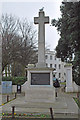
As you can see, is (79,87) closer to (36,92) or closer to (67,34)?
(67,34)

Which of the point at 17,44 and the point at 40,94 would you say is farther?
the point at 17,44

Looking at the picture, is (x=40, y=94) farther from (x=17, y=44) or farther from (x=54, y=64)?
(x=54, y=64)

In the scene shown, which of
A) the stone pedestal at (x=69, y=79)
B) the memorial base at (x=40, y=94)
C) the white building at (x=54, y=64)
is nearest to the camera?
the memorial base at (x=40, y=94)

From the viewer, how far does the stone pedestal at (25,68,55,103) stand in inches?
363

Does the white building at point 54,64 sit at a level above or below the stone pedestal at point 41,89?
above

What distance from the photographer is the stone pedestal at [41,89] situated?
9219 millimetres

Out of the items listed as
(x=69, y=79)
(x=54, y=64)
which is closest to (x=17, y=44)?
(x=69, y=79)

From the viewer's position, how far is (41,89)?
30.2ft

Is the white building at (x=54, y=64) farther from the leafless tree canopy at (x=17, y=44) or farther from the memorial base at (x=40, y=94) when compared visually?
the memorial base at (x=40, y=94)

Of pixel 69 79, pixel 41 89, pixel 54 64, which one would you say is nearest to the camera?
pixel 41 89

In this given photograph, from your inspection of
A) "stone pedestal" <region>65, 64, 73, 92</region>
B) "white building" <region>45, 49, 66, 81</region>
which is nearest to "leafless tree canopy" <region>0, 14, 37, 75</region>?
"stone pedestal" <region>65, 64, 73, 92</region>

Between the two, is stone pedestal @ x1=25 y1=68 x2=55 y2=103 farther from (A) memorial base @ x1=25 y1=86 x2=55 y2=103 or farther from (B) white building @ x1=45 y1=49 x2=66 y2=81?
(B) white building @ x1=45 y1=49 x2=66 y2=81

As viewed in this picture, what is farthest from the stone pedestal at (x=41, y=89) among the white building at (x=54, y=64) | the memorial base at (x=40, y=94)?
the white building at (x=54, y=64)

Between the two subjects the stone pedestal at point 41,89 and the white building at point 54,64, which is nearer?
the stone pedestal at point 41,89
